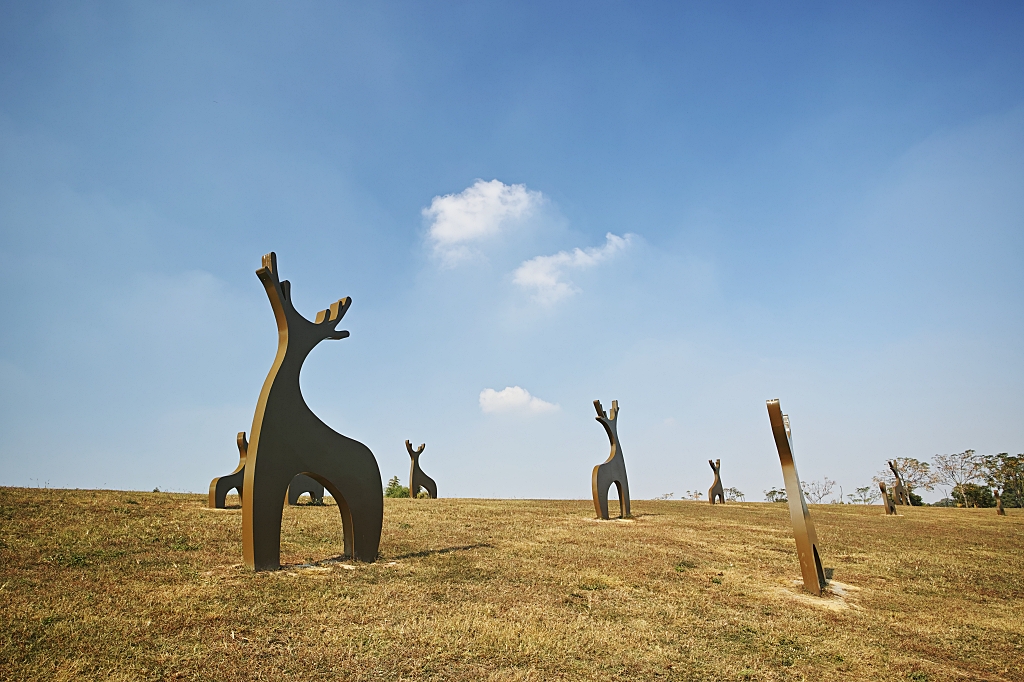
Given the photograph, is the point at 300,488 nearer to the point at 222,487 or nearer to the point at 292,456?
the point at 222,487

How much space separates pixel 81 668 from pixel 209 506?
12.5m

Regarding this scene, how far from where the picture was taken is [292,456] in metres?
9.02

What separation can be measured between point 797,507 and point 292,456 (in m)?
8.66

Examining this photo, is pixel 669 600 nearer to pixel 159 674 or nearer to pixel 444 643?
pixel 444 643

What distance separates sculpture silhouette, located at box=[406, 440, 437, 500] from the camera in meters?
29.1

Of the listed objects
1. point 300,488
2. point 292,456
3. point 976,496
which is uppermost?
point 292,456

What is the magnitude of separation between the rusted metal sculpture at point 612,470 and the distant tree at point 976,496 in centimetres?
3672

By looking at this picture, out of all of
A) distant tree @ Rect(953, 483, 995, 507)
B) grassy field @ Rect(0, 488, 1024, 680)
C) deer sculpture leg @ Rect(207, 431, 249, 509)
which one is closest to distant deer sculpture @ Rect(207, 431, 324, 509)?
deer sculpture leg @ Rect(207, 431, 249, 509)

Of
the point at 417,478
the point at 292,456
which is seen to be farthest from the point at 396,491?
the point at 292,456

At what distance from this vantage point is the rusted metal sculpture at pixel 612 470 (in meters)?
19.1

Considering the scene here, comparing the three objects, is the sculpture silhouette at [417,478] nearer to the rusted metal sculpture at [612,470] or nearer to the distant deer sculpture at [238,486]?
the distant deer sculpture at [238,486]

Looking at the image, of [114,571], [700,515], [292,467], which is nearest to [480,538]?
[292,467]

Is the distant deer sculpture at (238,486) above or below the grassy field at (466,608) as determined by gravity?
above

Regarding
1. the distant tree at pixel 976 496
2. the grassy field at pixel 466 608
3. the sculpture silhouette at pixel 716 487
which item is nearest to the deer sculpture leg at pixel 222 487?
the grassy field at pixel 466 608
